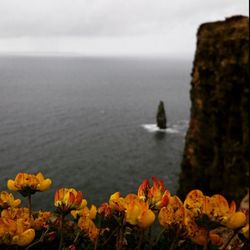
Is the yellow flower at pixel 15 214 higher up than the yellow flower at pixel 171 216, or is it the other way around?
the yellow flower at pixel 171 216

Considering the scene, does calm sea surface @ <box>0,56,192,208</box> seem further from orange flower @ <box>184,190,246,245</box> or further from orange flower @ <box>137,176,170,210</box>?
orange flower @ <box>184,190,246,245</box>

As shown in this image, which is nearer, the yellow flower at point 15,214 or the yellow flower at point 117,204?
the yellow flower at point 117,204

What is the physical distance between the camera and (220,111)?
3738cm

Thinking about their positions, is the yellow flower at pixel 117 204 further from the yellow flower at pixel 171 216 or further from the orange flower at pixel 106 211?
the yellow flower at pixel 171 216

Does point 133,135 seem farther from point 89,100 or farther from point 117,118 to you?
point 89,100

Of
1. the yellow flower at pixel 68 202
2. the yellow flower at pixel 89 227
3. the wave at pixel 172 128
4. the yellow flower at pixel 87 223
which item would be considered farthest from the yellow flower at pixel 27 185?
the wave at pixel 172 128

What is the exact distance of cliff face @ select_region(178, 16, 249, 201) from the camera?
115ft

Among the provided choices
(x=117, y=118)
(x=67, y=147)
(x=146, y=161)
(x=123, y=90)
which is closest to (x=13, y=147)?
(x=67, y=147)

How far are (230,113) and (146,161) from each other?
3177 centimetres

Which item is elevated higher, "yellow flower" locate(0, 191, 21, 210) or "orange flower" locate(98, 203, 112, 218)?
"orange flower" locate(98, 203, 112, 218)

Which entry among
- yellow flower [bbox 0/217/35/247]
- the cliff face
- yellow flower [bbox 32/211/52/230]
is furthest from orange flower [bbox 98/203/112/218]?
the cliff face

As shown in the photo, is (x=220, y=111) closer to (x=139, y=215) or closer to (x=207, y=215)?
(x=207, y=215)

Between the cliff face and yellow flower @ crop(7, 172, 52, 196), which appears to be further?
the cliff face

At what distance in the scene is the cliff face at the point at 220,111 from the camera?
3497cm
